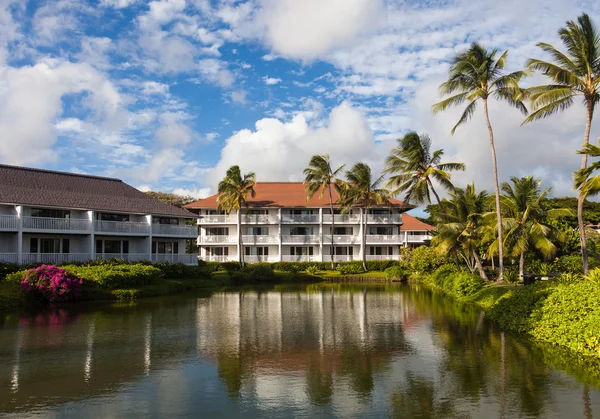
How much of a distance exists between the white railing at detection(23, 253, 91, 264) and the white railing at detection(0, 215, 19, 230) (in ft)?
6.38

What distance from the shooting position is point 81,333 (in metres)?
18.1

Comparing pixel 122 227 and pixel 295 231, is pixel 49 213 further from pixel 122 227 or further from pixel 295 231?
pixel 295 231

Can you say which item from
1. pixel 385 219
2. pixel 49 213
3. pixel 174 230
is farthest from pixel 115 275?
pixel 385 219

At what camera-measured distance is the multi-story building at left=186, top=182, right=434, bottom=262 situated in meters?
53.8

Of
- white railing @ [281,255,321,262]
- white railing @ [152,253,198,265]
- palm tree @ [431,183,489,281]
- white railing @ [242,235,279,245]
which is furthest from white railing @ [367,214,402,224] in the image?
white railing @ [152,253,198,265]

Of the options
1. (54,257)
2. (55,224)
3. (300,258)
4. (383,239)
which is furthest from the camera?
(300,258)

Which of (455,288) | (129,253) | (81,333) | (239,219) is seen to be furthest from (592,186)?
(239,219)

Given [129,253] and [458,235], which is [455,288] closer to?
[458,235]

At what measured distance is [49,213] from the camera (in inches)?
1388

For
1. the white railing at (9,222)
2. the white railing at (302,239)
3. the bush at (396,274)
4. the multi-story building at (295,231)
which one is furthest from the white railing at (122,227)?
the bush at (396,274)

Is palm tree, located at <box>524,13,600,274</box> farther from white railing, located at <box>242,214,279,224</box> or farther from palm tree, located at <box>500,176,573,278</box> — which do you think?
white railing, located at <box>242,214,279,224</box>

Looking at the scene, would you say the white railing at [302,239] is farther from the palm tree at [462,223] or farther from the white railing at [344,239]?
the palm tree at [462,223]

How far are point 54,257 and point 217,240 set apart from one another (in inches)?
847

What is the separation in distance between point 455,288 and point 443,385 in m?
19.1
